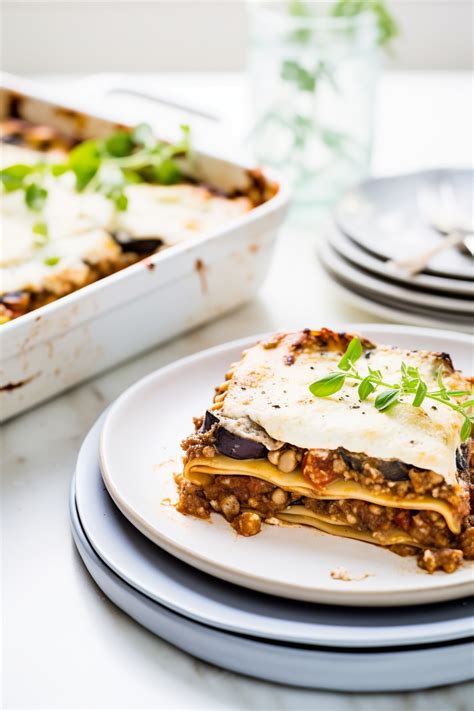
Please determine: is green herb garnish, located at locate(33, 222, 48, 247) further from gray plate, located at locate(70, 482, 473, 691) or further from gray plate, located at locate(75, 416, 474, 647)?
gray plate, located at locate(70, 482, 473, 691)

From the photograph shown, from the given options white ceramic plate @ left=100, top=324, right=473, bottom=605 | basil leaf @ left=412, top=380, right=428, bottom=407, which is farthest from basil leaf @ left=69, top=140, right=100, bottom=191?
basil leaf @ left=412, top=380, right=428, bottom=407

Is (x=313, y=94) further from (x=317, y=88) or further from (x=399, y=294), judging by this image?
(x=399, y=294)

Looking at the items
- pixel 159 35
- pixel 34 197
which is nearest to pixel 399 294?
pixel 34 197

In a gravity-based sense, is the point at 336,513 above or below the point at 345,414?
below

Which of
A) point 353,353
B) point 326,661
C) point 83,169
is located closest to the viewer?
point 326,661

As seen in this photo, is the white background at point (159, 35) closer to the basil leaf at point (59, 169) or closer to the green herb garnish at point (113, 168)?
the green herb garnish at point (113, 168)

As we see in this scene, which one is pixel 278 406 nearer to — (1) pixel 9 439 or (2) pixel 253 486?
(2) pixel 253 486
